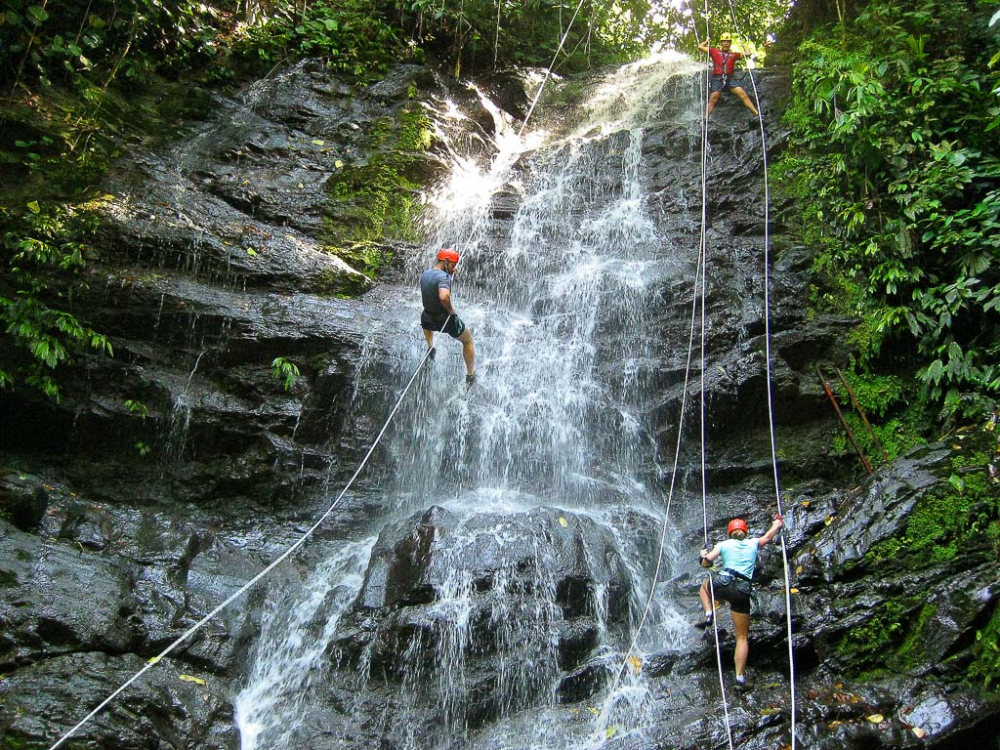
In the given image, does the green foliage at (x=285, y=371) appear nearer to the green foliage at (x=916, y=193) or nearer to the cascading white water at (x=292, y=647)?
the cascading white water at (x=292, y=647)

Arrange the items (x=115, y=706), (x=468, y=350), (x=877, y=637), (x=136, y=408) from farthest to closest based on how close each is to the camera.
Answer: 1. (x=468, y=350)
2. (x=136, y=408)
3. (x=877, y=637)
4. (x=115, y=706)

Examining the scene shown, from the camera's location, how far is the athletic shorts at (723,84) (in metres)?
10.9

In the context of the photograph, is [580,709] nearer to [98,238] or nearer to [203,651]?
[203,651]

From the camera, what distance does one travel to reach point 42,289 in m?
7.25

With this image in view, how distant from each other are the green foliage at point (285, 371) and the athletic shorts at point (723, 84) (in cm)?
819

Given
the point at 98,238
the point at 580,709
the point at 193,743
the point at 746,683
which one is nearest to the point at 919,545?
the point at 746,683

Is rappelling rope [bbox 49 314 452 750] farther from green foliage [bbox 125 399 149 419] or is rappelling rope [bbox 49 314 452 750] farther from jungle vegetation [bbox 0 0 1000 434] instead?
jungle vegetation [bbox 0 0 1000 434]

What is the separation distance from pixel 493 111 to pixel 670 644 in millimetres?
10286

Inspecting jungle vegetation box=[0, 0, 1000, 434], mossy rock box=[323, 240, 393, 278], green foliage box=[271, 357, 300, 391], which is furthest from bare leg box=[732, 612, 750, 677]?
mossy rock box=[323, 240, 393, 278]

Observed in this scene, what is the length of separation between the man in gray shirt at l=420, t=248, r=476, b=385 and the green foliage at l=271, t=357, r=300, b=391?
164cm

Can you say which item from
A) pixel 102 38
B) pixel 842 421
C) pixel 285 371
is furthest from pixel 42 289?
pixel 842 421

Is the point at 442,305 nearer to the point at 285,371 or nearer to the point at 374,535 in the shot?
the point at 285,371

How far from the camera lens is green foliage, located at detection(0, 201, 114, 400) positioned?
6863 mm

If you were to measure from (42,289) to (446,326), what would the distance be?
14.8ft
